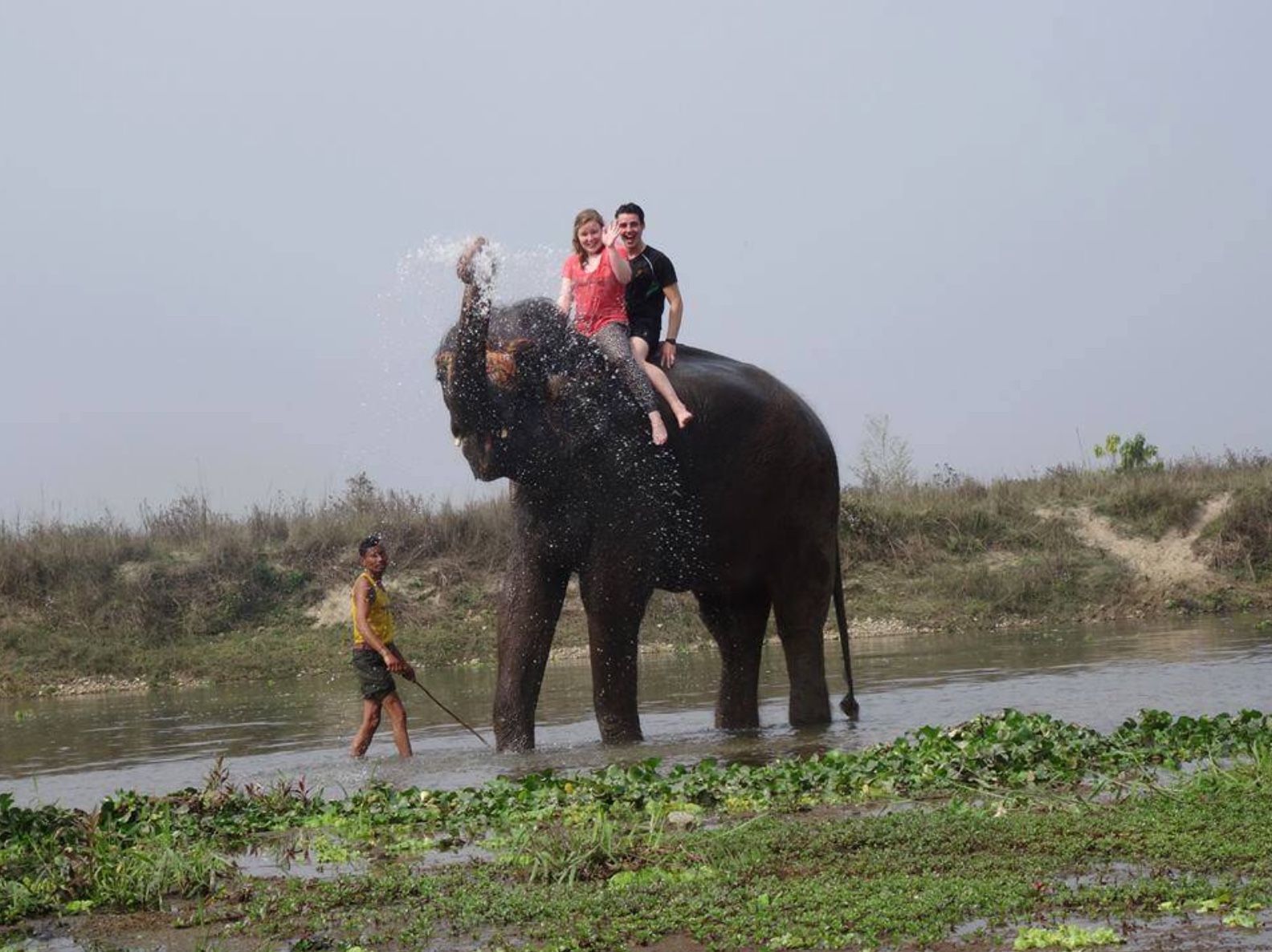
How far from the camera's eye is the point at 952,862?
576 cm

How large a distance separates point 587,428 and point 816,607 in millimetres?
2540

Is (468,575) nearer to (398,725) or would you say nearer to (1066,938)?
(398,725)

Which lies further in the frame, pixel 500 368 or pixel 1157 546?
pixel 1157 546

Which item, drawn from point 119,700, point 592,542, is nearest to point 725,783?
point 592,542

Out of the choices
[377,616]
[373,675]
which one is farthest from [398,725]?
[377,616]

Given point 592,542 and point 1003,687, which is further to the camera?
point 1003,687

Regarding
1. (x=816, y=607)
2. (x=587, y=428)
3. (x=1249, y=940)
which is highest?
(x=587, y=428)

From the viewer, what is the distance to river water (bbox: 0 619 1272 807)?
35.2 feet

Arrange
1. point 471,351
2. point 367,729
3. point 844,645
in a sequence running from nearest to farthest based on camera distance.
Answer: point 471,351 < point 367,729 < point 844,645

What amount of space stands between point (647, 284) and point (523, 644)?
251cm

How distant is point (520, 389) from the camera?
414 inches

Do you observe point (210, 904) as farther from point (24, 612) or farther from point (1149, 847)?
point (24, 612)

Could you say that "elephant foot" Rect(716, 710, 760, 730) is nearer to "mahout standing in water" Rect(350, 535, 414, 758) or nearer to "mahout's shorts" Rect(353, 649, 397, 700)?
"mahout standing in water" Rect(350, 535, 414, 758)

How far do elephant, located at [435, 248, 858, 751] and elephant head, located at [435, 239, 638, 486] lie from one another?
10mm
